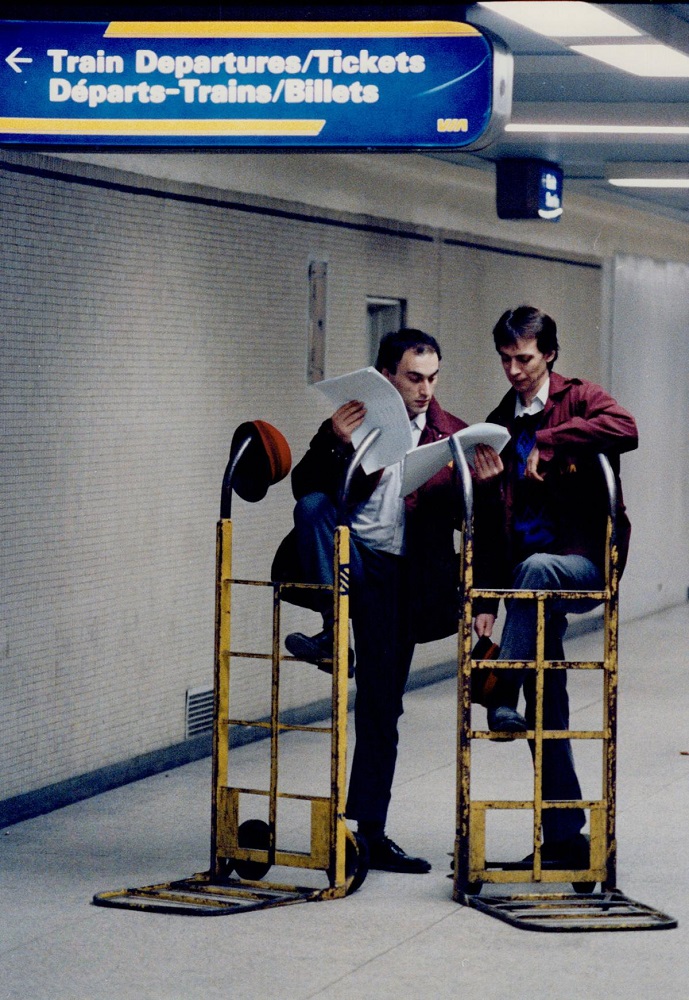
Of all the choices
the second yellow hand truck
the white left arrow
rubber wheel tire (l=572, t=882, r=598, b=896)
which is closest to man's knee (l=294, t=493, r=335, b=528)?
the second yellow hand truck

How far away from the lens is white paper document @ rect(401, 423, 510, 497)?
5391 millimetres

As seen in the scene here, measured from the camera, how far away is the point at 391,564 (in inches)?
233

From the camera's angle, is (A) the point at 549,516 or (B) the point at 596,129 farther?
(B) the point at 596,129

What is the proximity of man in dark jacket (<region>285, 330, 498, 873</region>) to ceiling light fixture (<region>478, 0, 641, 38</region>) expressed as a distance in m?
1.19

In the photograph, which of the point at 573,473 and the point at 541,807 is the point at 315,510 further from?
the point at 541,807

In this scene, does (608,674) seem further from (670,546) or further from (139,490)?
(670,546)

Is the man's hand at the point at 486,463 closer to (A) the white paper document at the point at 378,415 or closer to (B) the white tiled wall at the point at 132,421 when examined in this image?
(A) the white paper document at the point at 378,415

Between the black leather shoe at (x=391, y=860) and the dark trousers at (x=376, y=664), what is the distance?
0.10 meters

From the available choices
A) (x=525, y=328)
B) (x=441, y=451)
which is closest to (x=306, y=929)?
(x=441, y=451)

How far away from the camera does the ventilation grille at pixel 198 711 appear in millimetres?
7957

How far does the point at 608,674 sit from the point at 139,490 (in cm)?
266

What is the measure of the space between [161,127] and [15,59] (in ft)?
1.59

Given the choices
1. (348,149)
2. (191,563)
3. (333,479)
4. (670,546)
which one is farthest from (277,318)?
(670,546)

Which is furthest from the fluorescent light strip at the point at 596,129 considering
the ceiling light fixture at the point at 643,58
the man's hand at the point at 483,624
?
the man's hand at the point at 483,624
